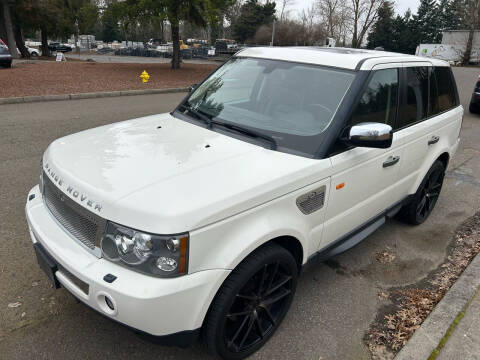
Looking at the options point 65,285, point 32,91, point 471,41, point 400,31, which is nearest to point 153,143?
point 65,285

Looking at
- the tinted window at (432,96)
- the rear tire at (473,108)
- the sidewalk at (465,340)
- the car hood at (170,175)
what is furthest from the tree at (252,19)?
the sidewalk at (465,340)

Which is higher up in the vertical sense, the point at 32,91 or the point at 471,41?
the point at 471,41

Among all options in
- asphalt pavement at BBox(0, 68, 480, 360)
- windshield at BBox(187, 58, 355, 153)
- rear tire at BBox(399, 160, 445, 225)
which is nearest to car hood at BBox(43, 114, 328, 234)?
windshield at BBox(187, 58, 355, 153)

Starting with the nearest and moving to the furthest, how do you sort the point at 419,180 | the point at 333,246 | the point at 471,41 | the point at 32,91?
the point at 333,246 → the point at 419,180 → the point at 32,91 → the point at 471,41

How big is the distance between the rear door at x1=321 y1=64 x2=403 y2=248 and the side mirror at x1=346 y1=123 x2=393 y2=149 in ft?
0.56

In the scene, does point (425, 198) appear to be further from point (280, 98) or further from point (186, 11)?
point (186, 11)

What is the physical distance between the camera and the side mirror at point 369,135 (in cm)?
258

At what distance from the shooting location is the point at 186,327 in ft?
6.63

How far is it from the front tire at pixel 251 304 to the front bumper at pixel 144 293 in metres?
0.12

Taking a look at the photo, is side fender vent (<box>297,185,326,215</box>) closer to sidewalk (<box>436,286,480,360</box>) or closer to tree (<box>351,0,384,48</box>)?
sidewalk (<box>436,286,480,360</box>)

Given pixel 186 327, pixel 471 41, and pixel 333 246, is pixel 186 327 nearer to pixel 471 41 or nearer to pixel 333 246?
pixel 333 246

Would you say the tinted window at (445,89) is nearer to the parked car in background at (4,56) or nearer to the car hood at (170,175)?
the car hood at (170,175)

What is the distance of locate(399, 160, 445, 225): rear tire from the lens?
4.23m

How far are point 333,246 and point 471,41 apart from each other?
53.2 m
